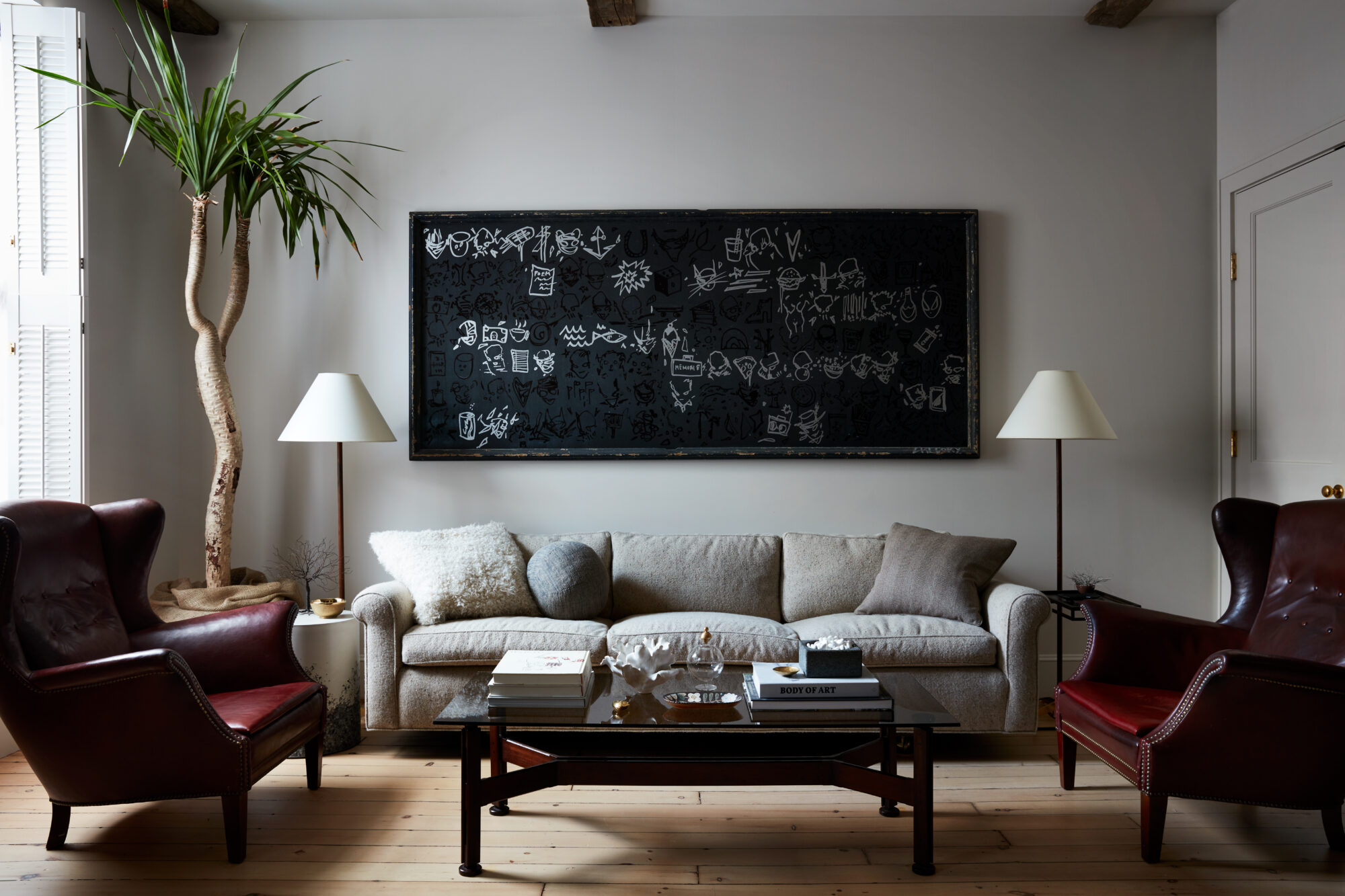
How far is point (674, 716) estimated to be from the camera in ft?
7.20

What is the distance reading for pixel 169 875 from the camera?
2.23m

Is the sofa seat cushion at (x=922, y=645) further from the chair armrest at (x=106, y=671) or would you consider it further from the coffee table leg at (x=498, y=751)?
the chair armrest at (x=106, y=671)

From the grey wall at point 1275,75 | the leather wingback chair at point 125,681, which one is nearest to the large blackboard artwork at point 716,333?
the grey wall at point 1275,75

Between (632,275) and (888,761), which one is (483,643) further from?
(632,275)

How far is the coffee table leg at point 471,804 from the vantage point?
2223mm

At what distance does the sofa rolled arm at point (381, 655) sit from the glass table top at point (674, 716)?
0.86 meters

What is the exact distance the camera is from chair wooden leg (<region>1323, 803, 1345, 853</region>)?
7.72ft

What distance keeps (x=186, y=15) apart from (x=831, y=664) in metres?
3.86

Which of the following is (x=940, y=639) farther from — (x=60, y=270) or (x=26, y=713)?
(x=60, y=270)

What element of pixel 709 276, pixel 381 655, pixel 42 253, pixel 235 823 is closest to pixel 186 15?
pixel 42 253

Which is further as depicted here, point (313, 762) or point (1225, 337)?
point (1225, 337)

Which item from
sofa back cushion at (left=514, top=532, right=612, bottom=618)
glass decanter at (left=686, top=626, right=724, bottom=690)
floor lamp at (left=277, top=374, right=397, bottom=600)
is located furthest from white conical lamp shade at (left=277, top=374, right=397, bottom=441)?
glass decanter at (left=686, top=626, right=724, bottom=690)

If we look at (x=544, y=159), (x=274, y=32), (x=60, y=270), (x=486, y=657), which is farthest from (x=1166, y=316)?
(x=60, y=270)

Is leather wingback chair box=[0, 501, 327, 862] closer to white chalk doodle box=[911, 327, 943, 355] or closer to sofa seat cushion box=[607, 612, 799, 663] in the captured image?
sofa seat cushion box=[607, 612, 799, 663]
